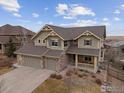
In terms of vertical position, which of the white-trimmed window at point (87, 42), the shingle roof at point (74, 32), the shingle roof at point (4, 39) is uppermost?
the shingle roof at point (74, 32)

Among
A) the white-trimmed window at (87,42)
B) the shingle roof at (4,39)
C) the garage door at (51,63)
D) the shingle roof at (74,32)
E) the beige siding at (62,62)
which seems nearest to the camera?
the beige siding at (62,62)

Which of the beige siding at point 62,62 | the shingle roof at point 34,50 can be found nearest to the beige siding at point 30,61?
the shingle roof at point 34,50

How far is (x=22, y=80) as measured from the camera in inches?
785

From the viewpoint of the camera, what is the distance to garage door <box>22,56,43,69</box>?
25.8 meters

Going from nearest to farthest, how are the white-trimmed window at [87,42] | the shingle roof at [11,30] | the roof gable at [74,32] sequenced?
the white-trimmed window at [87,42]
the roof gable at [74,32]
the shingle roof at [11,30]

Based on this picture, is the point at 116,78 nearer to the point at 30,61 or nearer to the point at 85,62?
the point at 85,62

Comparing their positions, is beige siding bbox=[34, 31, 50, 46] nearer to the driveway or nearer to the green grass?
the driveway

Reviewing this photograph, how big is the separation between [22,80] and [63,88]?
260 inches

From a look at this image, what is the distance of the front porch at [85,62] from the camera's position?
936 inches

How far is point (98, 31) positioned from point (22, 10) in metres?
18.3

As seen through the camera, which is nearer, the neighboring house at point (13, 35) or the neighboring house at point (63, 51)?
the neighboring house at point (63, 51)

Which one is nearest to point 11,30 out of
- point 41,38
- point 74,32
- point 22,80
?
point 41,38

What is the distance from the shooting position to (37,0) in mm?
26281

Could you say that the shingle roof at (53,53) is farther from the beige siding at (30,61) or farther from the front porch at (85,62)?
the front porch at (85,62)
